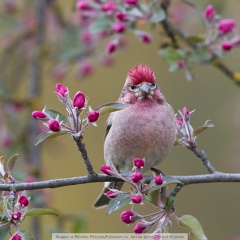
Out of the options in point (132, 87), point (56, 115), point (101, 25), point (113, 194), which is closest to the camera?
point (56, 115)

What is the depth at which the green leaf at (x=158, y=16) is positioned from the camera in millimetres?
4719

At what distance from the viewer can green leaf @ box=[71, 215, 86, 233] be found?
5.34m

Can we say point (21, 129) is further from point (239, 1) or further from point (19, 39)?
point (239, 1)

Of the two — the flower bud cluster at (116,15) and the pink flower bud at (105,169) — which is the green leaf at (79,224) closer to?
the flower bud cluster at (116,15)

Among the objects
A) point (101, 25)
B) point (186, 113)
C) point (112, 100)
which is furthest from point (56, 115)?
point (112, 100)

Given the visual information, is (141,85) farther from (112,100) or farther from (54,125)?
(112,100)

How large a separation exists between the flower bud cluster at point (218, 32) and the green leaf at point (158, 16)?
0.30 m

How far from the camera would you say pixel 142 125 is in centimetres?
429

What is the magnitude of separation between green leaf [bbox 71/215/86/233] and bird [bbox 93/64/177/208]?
110cm

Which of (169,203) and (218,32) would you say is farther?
(218,32)

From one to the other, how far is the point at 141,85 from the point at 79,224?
159 centimetres

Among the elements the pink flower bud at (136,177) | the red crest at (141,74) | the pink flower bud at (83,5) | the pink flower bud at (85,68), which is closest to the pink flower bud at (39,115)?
the pink flower bud at (136,177)

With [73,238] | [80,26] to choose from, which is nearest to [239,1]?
[80,26]

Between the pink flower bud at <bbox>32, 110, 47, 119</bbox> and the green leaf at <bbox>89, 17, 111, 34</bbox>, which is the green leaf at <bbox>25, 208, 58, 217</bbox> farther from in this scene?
the green leaf at <bbox>89, 17, 111, 34</bbox>
